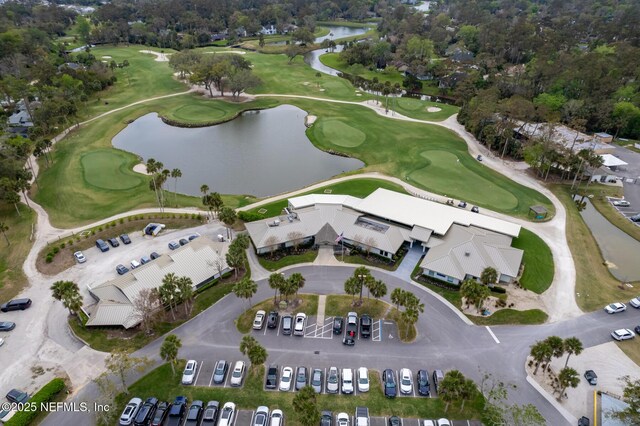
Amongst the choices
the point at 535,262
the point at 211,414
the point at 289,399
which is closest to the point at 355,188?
the point at 535,262

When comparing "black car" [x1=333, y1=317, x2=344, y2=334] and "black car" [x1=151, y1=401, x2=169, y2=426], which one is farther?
"black car" [x1=333, y1=317, x2=344, y2=334]

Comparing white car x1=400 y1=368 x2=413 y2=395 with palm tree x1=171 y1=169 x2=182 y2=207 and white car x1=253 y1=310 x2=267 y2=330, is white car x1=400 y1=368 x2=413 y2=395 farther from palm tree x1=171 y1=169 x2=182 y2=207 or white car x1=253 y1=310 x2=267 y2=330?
palm tree x1=171 y1=169 x2=182 y2=207

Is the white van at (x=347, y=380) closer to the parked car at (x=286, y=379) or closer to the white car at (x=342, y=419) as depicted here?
the white car at (x=342, y=419)

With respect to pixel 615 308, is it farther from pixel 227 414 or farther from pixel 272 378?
pixel 227 414

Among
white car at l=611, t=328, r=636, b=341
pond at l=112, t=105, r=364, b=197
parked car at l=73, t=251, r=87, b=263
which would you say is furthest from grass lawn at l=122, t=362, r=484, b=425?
pond at l=112, t=105, r=364, b=197

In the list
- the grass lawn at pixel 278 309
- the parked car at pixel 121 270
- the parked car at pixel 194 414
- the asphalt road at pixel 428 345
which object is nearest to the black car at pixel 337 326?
the asphalt road at pixel 428 345

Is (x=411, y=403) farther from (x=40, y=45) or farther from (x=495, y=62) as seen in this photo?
(x=40, y=45)
